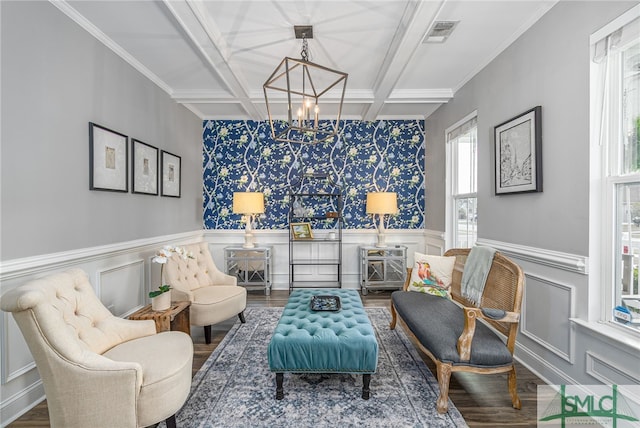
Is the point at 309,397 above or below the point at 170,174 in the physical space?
below

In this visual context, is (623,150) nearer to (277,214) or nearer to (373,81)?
(373,81)

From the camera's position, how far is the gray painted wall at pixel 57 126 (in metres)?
1.89

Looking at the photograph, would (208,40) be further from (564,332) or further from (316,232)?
(564,332)

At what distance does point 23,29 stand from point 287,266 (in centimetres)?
395

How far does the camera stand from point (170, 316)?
92.9 inches

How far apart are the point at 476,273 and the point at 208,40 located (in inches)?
119

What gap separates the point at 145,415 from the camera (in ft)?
5.08

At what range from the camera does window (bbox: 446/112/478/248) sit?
3.60m

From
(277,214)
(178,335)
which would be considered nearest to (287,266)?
(277,214)

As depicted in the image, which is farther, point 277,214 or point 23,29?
point 277,214

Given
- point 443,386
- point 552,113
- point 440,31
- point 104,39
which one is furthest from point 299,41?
point 443,386

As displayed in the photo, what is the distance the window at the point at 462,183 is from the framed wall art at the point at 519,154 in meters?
0.63

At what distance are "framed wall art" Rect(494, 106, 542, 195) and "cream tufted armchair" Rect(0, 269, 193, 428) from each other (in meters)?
2.83

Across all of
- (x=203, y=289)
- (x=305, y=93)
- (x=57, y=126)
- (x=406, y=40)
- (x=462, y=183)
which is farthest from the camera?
(x=462, y=183)
